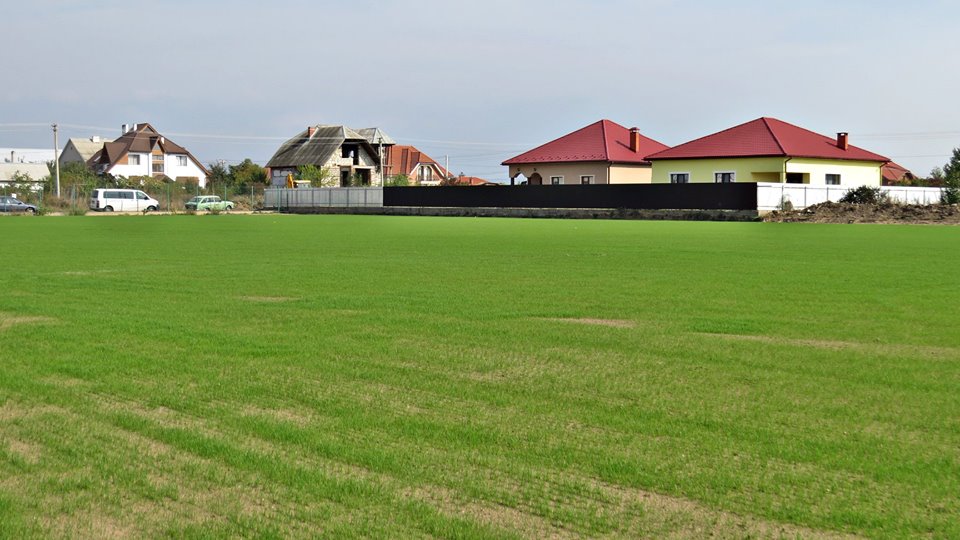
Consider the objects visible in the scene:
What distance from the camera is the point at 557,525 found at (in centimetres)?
374

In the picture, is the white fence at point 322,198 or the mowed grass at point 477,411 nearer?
the mowed grass at point 477,411

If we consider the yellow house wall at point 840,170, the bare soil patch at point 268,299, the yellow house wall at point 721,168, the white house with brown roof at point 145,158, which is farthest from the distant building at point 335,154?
the bare soil patch at point 268,299

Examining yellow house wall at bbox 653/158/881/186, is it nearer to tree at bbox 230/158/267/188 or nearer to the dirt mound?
the dirt mound

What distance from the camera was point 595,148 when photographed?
63.6 metres

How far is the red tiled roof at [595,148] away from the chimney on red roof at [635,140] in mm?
Result: 230

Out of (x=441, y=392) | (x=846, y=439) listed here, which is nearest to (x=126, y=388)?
(x=441, y=392)

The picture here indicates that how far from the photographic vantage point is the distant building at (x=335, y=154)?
8394 cm

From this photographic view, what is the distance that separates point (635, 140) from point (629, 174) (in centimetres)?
277

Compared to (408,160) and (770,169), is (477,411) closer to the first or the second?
(770,169)

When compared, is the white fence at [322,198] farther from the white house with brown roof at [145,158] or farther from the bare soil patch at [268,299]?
the bare soil patch at [268,299]

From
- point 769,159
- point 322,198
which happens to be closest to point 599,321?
point 769,159

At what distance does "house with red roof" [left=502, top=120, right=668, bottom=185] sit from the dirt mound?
19432 mm

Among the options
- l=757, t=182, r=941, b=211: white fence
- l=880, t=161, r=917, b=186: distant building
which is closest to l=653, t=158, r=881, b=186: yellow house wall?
l=757, t=182, r=941, b=211: white fence

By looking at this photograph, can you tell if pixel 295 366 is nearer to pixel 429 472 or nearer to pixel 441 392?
pixel 441 392
